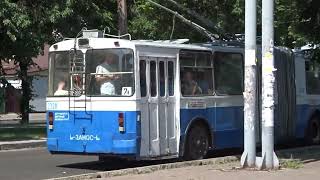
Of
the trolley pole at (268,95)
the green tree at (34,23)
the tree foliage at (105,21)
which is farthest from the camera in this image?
the green tree at (34,23)

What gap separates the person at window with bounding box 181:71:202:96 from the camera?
15312 millimetres

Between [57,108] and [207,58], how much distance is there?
156 inches

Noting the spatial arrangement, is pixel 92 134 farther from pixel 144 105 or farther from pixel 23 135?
pixel 23 135

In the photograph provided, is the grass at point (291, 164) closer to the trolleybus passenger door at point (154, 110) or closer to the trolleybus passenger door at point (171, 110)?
the trolleybus passenger door at point (171, 110)

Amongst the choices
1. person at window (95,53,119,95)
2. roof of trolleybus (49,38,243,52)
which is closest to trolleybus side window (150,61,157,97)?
roof of trolleybus (49,38,243,52)

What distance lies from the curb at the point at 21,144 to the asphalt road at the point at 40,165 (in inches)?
46.3

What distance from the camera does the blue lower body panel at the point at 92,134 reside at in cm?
1372

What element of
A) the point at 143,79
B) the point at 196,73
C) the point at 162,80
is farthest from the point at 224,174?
the point at 196,73

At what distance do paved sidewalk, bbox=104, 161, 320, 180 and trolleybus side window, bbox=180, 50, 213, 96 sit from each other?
2.28 meters

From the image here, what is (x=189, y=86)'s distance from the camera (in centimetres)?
1550

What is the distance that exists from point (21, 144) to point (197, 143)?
7047 mm

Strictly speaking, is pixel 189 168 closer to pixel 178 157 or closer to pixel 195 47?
pixel 178 157

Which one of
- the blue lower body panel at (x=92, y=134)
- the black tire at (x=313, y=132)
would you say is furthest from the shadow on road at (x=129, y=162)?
the black tire at (x=313, y=132)

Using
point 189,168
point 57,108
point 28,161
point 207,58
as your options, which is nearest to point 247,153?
point 189,168
